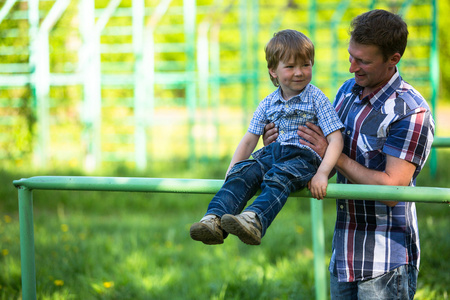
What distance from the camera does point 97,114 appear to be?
8164mm

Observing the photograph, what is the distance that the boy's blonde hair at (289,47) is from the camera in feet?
6.65

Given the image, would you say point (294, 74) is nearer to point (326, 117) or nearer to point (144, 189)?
point (326, 117)

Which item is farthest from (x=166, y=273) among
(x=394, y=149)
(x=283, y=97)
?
(x=394, y=149)

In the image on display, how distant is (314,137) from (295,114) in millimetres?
149

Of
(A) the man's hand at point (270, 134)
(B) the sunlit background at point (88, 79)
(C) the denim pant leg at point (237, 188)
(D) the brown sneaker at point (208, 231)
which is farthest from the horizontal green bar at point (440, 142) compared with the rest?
(B) the sunlit background at point (88, 79)

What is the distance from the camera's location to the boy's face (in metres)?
2.06

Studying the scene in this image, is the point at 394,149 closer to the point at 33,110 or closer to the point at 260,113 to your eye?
the point at 260,113

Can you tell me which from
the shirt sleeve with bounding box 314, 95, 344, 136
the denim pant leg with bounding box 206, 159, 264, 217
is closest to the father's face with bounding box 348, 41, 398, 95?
the shirt sleeve with bounding box 314, 95, 344, 136

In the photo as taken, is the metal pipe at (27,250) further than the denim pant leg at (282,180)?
Yes

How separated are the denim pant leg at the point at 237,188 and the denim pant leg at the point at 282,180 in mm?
61

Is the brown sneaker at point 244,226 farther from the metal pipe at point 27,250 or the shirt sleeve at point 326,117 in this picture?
the metal pipe at point 27,250

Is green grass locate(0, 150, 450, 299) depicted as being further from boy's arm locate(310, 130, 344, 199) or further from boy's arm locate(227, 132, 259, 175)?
boy's arm locate(310, 130, 344, 199)

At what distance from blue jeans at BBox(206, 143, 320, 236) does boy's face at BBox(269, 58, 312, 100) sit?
233mm

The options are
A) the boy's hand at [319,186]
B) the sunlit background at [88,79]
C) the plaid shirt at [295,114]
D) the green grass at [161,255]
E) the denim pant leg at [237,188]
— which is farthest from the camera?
the sunlit background at [88,79]
